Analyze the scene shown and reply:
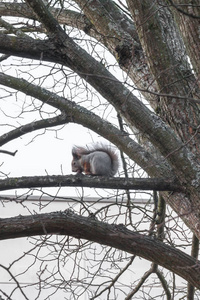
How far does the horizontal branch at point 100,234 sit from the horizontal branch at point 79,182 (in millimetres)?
248

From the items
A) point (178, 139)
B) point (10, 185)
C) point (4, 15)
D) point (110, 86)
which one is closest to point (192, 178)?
point (178, 139)

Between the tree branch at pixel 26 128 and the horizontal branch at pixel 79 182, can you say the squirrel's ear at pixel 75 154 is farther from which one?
the horizontal branch at pixel 79 182

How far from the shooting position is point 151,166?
3365 millimetres

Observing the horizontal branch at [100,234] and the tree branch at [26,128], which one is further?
the tree branch at [26,128]

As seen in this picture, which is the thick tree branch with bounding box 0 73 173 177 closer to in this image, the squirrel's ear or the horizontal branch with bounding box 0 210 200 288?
the horizontal branch with bounding box 0 210 200 288

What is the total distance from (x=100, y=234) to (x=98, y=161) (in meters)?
2.19

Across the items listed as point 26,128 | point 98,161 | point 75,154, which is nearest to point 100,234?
point 26,128

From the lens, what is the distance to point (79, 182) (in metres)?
3.08

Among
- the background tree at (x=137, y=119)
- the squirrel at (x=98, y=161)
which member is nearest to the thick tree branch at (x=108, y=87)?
the background tree at (x=137, y=119)

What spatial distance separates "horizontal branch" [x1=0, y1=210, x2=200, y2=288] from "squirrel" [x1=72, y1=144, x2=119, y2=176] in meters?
2.14

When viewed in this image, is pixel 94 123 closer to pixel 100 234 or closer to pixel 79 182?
pixel 79 182

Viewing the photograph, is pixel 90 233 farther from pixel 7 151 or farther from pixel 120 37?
pixel 120 37

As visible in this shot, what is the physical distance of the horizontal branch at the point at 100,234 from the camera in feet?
9.35

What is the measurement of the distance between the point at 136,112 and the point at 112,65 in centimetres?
71
